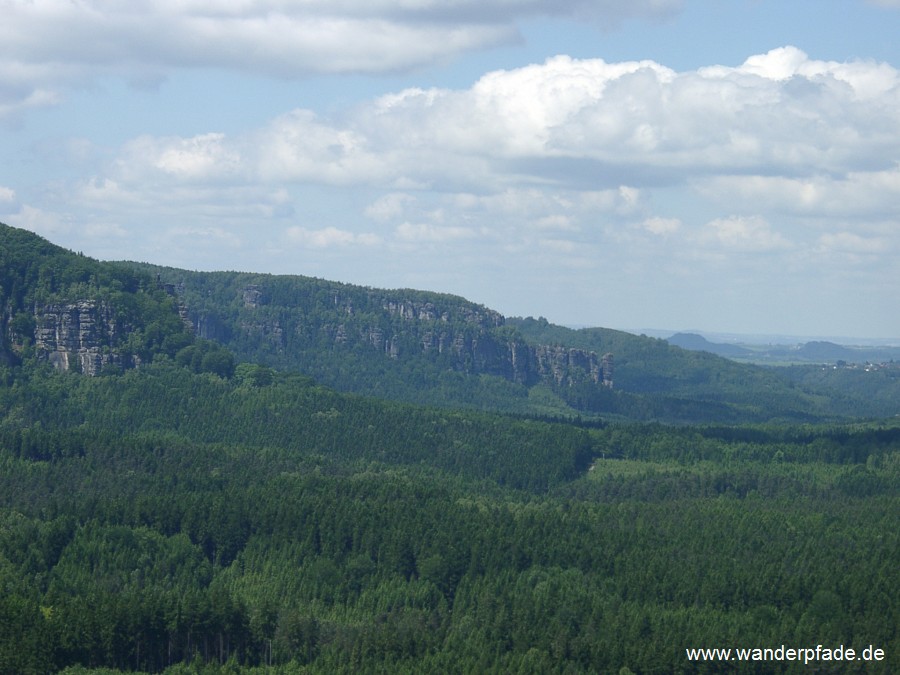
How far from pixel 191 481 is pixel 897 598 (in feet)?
291

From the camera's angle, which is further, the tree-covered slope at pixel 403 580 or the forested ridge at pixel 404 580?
the tree-covered slope at pixel 403 580

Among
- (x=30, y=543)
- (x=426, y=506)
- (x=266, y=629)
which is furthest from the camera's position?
(x=426, y=506)

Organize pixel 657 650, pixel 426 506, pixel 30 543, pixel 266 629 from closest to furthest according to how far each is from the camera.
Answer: pixel 657 650
pixel 266 629
pixel 30 543
pixel 426 506

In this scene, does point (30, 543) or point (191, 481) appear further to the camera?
point (191, 481)

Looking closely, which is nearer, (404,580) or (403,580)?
(403,580)

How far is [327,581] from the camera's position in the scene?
6319 inches

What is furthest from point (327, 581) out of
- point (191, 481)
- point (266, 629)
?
point (191, 481)

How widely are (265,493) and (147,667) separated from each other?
179 ft

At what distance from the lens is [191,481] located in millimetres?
196250

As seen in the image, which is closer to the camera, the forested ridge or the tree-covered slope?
the forested ridge

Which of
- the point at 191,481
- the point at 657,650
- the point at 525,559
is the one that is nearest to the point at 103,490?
the point at 191,481

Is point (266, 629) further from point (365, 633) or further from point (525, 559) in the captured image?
point (525, 559)

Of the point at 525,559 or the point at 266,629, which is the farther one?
the point at 525,559

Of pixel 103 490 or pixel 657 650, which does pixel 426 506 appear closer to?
pixel 103 490
